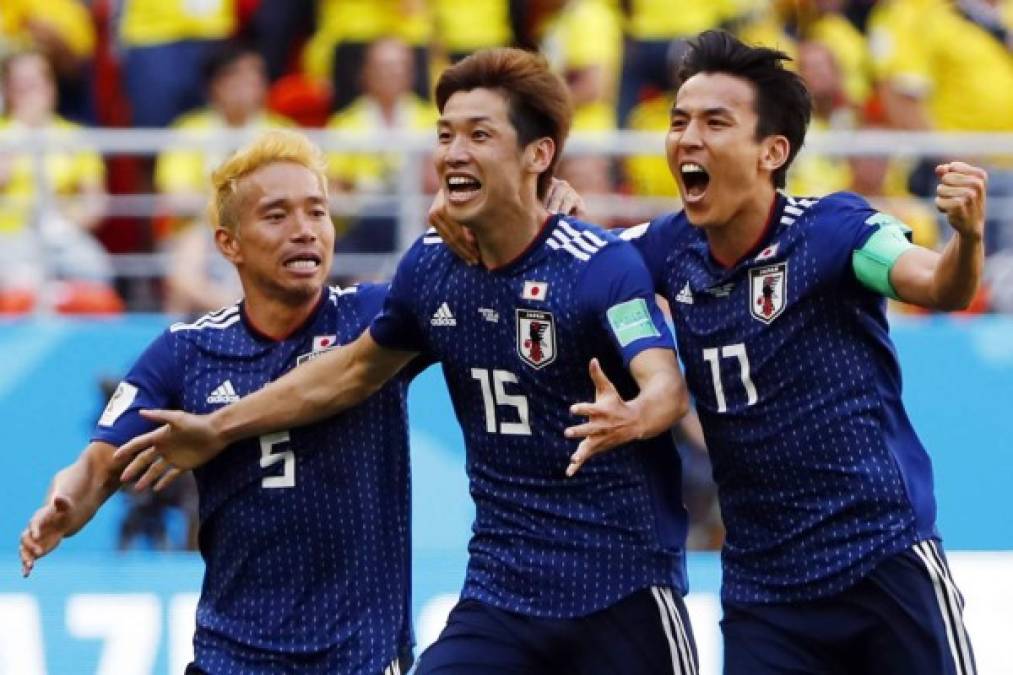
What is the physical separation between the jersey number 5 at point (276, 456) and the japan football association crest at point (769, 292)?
1385 mm

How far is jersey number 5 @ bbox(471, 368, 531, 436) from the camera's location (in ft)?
19.7

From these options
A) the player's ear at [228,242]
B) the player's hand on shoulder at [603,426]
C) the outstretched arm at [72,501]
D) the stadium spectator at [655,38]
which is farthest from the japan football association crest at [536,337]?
the stadium spectator at [655,38]

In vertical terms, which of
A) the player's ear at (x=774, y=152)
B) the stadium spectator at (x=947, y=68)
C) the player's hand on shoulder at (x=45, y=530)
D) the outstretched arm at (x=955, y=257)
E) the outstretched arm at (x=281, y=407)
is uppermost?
the stadium spectator at (x=947, y=68)

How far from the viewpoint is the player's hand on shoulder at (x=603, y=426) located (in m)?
5.40

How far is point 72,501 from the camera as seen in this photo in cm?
636

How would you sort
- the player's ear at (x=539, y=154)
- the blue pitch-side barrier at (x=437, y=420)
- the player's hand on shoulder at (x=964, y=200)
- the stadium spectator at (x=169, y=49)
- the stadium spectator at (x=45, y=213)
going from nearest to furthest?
the player's hand on shoulder at (x=964, y=200) < the player's ear at (x=539, y=154) < the blue pitch-side barrier at (x=437, y=420) < the stadium spectator at (x=45, y=213) < the stadium spectator at (x=169, y=49)

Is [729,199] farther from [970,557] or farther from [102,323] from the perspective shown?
[102,323]

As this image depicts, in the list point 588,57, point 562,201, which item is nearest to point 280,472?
point 562,201

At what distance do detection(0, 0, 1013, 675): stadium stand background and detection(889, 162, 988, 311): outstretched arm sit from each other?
2.44m

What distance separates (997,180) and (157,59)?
422 cm

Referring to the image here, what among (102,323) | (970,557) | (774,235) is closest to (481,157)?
(774,235)

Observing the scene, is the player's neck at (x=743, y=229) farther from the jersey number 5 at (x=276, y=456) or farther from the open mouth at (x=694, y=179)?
the jersey number 5 at (x=276, y=456)

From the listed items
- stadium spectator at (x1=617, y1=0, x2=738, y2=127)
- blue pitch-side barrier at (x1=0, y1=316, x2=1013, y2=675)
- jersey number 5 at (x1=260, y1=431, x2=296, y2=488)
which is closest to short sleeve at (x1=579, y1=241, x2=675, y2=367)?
jersey number 5 at (x1=260, y1=431, x2=296, y2=488)

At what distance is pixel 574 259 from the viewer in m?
5.96
